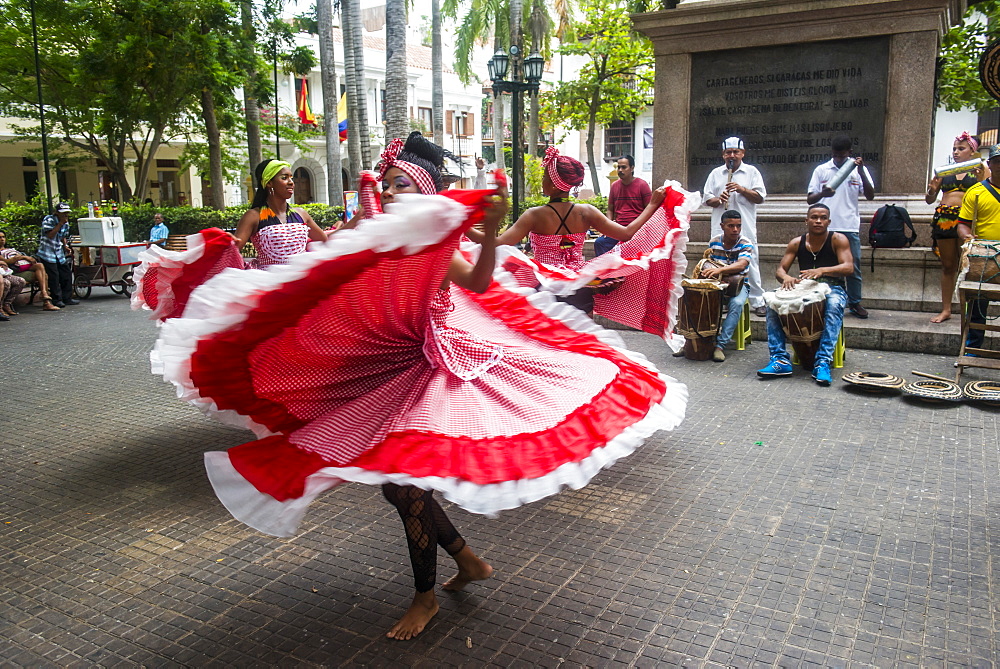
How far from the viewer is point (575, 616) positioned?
3240mm

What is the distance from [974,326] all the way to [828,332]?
1.12 meters

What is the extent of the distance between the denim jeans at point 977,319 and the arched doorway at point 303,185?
4036 centimetres

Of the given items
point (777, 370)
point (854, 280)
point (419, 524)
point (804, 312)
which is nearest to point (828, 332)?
point (804, 312)

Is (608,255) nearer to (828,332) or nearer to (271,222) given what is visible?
(828,332)

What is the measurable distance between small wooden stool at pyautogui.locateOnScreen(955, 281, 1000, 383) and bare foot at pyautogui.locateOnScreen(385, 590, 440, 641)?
202 inches

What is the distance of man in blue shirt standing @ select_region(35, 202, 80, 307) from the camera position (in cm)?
1316

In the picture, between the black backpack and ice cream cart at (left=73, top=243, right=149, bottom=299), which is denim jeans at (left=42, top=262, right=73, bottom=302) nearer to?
ice cream cart at (left=73, top=243, right=149, bottom=299)

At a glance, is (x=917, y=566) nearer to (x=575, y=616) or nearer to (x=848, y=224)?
(x=575, y=616)

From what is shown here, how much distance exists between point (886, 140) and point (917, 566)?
7200 mm

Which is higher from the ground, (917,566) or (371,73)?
(371,73)

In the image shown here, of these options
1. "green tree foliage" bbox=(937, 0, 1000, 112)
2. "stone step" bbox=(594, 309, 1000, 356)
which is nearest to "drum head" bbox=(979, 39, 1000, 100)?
"stone step" bbox=(594, 309, 1000, 356)

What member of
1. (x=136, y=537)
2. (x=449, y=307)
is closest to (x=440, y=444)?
(x=449, y=307)

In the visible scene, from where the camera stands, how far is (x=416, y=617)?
312 centimetres

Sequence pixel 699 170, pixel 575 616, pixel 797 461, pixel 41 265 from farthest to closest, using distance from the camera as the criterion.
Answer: pixel 41 265 → pixel 699 170 → pixel 797 461 → pixel 575 616
